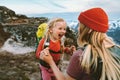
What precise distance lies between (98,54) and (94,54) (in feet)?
0.17

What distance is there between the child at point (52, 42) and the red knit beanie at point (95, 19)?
9.97 feet

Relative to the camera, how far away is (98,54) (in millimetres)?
4391

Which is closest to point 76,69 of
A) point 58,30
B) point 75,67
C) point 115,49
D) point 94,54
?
point 75,67

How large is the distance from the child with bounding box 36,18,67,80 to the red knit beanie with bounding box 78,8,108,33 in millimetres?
3038

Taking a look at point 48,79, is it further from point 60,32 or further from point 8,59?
point 8,59

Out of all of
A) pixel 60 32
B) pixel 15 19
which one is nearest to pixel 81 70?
pixel 60 32

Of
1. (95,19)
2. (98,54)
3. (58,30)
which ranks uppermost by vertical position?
(95,19)

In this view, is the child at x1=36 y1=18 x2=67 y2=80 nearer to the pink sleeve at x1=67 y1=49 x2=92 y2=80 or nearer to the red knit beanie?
the red knit beanie

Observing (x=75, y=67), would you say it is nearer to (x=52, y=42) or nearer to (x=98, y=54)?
(x=98, y=54)

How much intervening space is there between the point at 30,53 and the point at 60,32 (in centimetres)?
793

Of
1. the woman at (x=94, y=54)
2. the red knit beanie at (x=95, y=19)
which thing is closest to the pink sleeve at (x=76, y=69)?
the woman at (x=94, y=54)

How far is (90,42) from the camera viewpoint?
4.41 m

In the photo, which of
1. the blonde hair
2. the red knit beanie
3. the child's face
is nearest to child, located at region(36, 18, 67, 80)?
the child's face

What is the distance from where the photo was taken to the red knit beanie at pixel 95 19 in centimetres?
449
